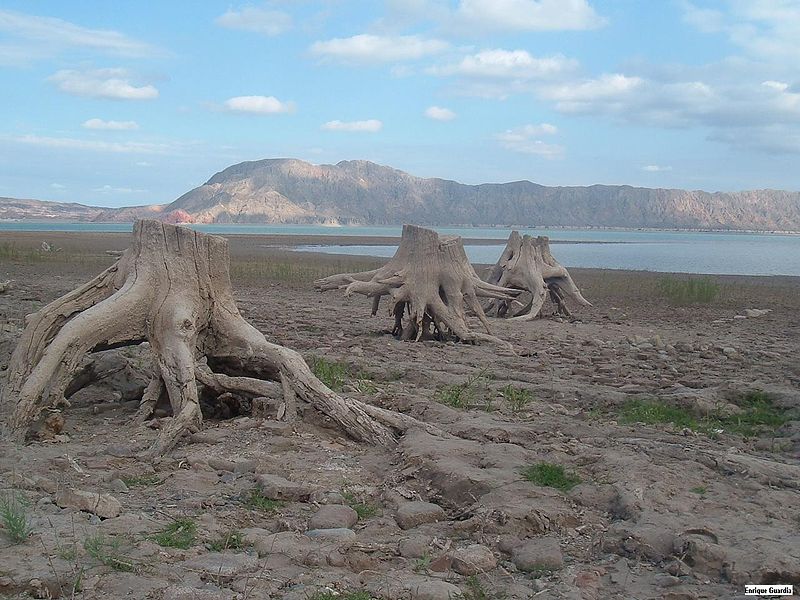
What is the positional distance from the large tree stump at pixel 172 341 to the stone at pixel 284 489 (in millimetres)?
1103

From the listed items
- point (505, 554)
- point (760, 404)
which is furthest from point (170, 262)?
point (760, 404)

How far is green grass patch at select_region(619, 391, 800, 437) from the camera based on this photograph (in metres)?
7.14

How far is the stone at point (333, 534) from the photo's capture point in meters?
4.17

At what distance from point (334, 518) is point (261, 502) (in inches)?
20.0

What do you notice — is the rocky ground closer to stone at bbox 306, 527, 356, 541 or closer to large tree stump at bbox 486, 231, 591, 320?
stone at bbox 306, 527, 356, 541

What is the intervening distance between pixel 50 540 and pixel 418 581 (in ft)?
5.71

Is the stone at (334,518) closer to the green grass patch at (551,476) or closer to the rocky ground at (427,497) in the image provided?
the rocky ground at (427,497)

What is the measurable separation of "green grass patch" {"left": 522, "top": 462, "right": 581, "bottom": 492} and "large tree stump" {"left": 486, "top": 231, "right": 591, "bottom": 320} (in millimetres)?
10193

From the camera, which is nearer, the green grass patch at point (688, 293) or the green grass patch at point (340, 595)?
the green grass patch at point (340, 595)

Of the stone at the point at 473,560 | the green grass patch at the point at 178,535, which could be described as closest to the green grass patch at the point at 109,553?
the green grass patch at the point at 178,535

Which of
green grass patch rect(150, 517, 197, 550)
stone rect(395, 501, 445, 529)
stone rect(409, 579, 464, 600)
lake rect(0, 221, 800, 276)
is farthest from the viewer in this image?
lake rect(0, 221, 800, 276)

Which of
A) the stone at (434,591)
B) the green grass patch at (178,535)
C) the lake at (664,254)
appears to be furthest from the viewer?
the lake at (664,254)

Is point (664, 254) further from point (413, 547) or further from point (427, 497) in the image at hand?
point (413, 547)

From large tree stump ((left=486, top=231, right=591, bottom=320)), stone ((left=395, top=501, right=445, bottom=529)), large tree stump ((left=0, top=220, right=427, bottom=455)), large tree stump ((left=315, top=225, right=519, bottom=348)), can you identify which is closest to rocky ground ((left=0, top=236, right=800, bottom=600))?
stone ((left=395, top=501, right=445, bottom=529))
